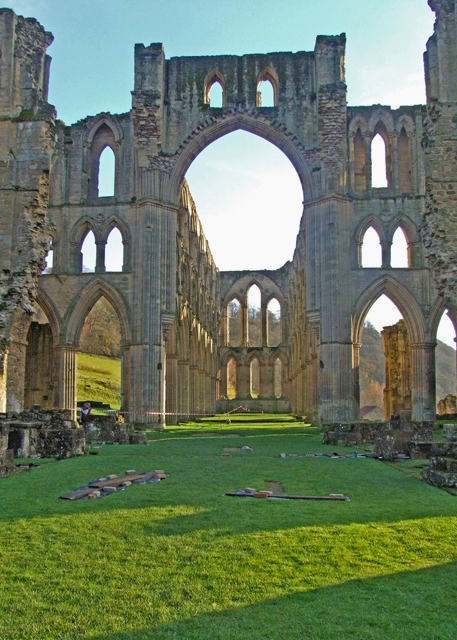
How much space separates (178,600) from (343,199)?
70.6 ft

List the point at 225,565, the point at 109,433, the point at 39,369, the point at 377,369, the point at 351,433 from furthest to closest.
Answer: the point at 377,369 < the point at 39,369 < the point at 109,433 < the point at 351,433 < the point at 225,565

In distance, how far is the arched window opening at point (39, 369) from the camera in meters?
28.6

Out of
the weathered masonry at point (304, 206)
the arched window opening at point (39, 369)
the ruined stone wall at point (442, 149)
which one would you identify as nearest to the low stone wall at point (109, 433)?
the weathered masonry at point (304, 206)

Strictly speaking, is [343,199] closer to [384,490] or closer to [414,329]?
[414,329]

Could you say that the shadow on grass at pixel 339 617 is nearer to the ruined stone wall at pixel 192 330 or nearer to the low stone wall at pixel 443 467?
the low stone wall at pixel 443 467

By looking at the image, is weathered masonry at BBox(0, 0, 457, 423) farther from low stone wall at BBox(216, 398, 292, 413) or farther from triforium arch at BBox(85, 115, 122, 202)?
low stone wall at BBox(216, 398, 292, 413)

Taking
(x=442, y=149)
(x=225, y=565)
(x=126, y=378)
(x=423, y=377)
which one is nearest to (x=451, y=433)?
(x=225, y=565)

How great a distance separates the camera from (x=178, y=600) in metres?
3.63

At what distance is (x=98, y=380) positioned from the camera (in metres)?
44.3

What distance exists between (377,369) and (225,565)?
2907 inches

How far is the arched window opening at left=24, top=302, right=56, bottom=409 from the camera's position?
28562mm

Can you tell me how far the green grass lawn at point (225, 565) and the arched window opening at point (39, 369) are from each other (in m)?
21.8

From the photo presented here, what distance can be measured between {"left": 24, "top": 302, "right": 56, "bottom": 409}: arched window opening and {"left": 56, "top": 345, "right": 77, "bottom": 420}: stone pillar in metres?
3.94

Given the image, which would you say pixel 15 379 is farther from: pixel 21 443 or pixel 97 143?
pixel 97 143
